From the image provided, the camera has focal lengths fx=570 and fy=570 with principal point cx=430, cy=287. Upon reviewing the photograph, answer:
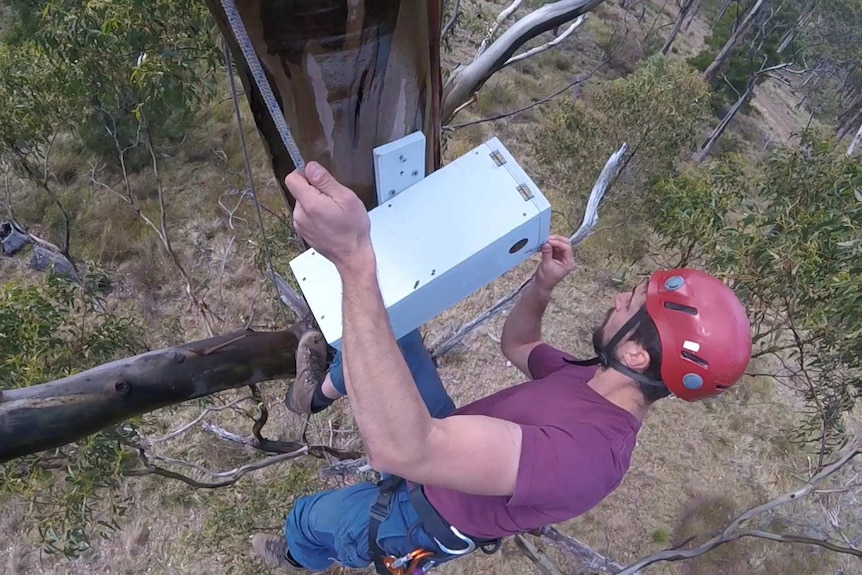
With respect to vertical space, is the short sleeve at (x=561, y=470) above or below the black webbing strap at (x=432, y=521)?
above

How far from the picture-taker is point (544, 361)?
72.0 inches

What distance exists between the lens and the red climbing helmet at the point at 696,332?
1491 millimetres

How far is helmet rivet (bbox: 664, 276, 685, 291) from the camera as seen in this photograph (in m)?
1.60

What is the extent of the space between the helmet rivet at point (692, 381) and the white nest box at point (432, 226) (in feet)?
1.88

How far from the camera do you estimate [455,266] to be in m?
1.23

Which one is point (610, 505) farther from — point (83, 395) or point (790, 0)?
point (790, 0)

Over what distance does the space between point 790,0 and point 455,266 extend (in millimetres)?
17625

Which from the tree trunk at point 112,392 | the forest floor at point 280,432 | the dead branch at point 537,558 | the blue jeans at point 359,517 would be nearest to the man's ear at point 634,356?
the blue jeans at point 359,517

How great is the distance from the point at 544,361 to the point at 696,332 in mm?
480

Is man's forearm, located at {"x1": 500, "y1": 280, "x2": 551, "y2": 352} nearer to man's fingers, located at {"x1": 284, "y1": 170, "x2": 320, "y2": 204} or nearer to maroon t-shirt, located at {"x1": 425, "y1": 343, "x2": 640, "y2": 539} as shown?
maroon t-shirt, located at {"x1": 425, "y1": 343, "x2": 640, "y2": 539}

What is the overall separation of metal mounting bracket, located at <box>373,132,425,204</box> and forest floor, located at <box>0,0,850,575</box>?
85.0 inches

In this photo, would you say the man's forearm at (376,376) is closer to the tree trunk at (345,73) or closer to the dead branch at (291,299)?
the tree trunk at (345,73)

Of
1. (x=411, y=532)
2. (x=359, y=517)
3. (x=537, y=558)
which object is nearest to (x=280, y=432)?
(x=537, y=558)

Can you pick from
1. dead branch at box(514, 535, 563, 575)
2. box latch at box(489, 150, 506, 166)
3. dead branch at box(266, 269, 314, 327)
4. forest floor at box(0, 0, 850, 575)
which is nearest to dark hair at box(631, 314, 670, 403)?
box latch at box(489, 150, 506, 166)
